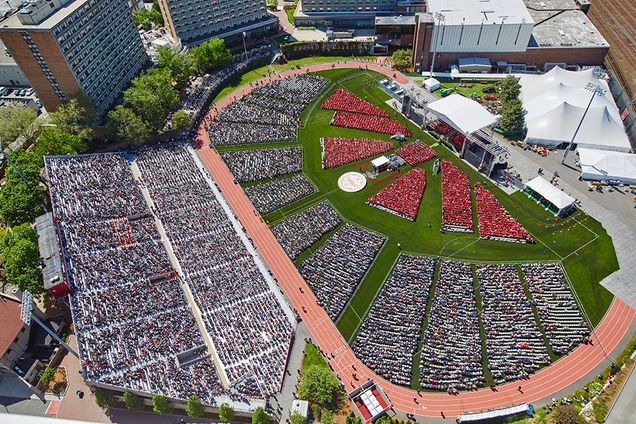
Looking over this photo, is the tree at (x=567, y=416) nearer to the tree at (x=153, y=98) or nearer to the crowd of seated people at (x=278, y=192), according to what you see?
the crowd of seated people at (x=278, y=192)

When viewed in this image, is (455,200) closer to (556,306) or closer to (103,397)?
(556,306)

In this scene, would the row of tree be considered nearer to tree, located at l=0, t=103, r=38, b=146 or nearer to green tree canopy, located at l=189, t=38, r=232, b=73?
green tree canopy, located at l=189, t=38, r=232, b=73

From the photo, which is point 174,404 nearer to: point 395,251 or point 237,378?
point 237,378

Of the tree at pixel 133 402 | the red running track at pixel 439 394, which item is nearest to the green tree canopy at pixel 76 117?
the red running track at pixel 439 394

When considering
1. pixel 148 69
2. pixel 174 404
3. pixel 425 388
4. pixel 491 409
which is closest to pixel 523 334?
pixel 491 409

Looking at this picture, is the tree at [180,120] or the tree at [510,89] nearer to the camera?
the tree at [510,89]

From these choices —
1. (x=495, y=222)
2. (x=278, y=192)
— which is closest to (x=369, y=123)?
(x=278, y=192)
